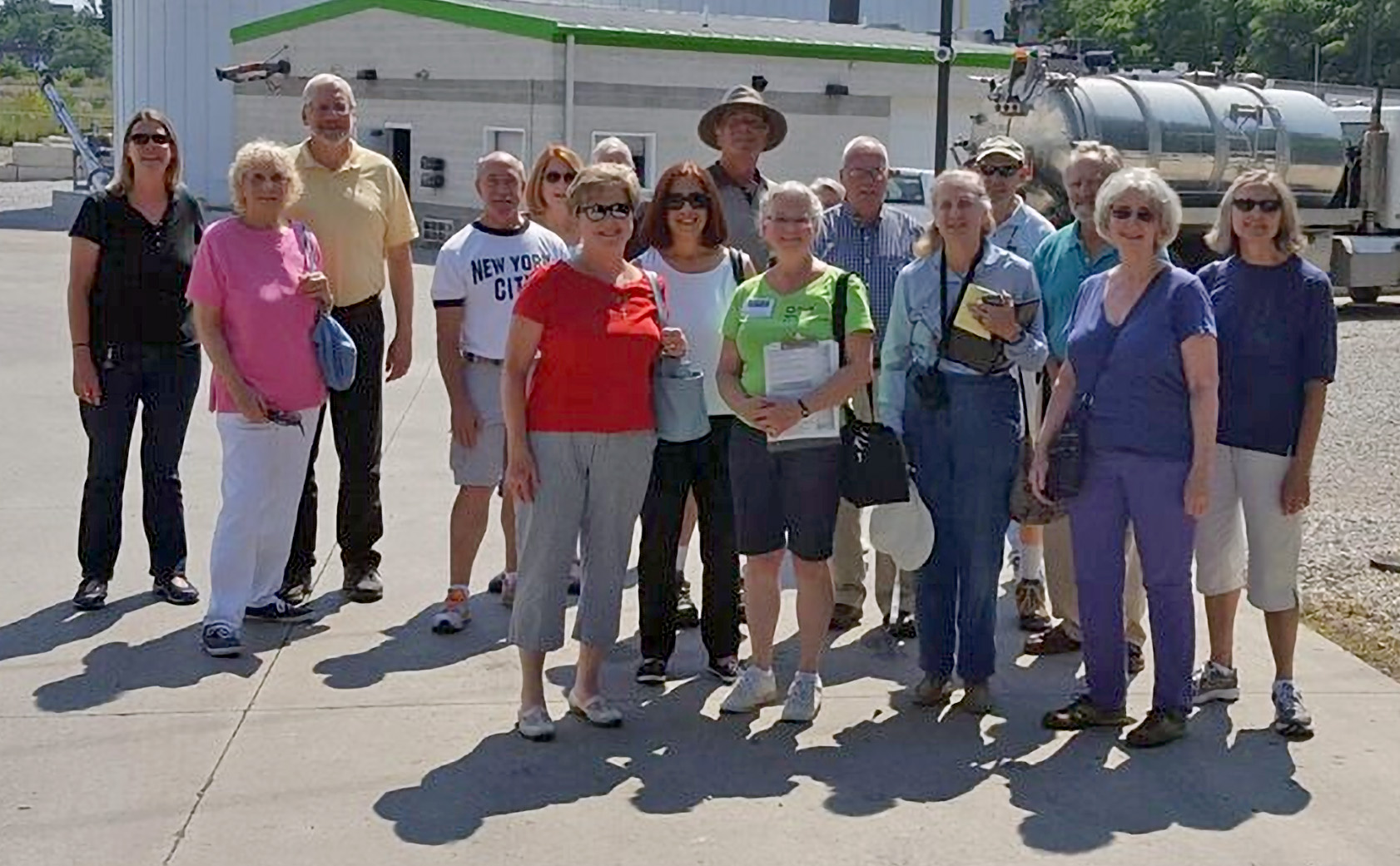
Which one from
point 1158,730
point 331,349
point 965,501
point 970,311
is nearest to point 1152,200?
point 970,311

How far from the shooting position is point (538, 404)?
566cm

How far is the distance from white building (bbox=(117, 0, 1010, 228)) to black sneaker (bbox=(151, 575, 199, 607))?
2157 centimetres

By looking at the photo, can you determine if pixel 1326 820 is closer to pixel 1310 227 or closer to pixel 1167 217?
pixel 1167 217

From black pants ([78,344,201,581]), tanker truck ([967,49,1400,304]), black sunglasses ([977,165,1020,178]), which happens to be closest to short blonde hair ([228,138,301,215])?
black pants ([78,344,201,581])

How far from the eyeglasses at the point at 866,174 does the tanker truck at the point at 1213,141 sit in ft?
38.9

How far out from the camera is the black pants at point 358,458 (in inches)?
286

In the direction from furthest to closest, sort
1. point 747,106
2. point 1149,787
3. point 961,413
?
point 747,106 → point 961,413 → point 1149,787

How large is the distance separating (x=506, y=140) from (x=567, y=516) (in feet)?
80.4

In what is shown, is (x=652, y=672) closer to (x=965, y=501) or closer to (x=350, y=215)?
(x=965, y=501)

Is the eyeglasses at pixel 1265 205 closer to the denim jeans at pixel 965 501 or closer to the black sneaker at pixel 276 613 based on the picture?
the denim jeans at pixel 965 501

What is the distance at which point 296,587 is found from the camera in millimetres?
7305

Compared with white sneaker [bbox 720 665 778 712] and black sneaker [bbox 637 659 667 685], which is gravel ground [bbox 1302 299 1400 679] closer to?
white sneaker [bbox 720 665 778 712]

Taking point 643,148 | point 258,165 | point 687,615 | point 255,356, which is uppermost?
point 643,148

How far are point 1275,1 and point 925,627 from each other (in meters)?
71.8
